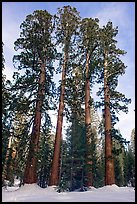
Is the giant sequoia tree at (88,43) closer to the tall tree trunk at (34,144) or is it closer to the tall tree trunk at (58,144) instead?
the tall tree trunk at (58,144)

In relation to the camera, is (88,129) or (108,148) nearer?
(108,148)

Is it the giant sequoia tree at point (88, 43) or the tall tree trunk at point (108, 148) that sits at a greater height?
the giant sequoia tree at point (88, 43)

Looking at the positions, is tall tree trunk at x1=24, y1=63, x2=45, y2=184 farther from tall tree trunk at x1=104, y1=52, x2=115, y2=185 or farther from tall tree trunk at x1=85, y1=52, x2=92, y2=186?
tall tree trunk at x1=104, y1=52, x2=115, y2=185

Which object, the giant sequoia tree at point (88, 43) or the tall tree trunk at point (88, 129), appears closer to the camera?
the tall tree trunk at point (88, 129)

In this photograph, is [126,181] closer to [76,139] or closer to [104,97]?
[76,139]

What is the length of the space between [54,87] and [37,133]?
4345mm

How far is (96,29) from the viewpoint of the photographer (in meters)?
21.8

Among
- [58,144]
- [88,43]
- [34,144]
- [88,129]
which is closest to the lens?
[34,144]

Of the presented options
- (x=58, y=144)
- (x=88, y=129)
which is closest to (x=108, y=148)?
(x=88, y=129)

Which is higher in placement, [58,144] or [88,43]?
[88,43]

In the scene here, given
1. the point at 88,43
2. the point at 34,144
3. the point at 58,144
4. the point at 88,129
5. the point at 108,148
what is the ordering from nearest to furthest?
the point at 34,144, the point at 108,148, the point at 58,144, the point at 88,129, the point at 88,43

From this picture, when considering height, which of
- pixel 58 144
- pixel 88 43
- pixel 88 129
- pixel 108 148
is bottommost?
pixel 108 148

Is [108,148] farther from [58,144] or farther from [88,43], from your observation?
[88,43]

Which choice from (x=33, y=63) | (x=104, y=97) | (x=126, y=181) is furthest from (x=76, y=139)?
(x=126, y=181)
